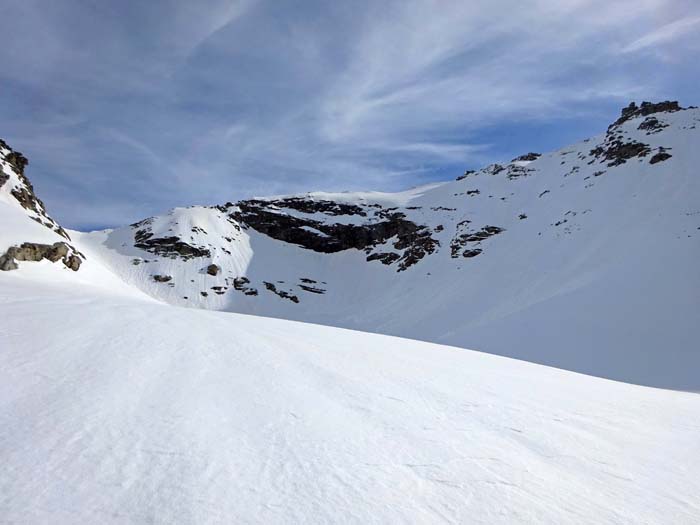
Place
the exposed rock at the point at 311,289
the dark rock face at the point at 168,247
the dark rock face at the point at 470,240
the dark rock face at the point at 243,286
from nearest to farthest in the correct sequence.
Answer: the dark rock face at the point at 470,240
the dark rock face at the point at 243,286
the dark rock face at the point at 168,247
the exposed rock at the point at 311,289

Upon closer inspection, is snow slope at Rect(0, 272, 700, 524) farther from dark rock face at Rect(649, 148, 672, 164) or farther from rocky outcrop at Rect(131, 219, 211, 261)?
rocky outcrop at Rect(131, 219, 211, 261)

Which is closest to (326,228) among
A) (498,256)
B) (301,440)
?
(498,256)

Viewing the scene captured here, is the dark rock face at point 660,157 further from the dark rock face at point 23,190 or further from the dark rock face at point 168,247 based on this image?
the dark rock face at point 168,247

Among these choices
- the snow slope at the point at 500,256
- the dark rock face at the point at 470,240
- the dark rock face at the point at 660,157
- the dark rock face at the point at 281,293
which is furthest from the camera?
the dark rock face at the point at 281,293

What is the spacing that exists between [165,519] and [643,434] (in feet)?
14.8

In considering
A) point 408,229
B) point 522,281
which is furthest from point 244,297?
point 522,281

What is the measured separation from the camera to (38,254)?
17.5 m

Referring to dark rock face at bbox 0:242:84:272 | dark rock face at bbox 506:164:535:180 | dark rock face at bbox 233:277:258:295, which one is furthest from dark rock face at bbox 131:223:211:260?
dark rock face at bbox 506:164:535:180

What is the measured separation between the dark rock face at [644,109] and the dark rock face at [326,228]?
121 feet

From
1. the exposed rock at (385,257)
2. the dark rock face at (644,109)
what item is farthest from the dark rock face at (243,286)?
the dark rock face at (644,109)

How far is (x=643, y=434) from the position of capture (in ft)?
14.0

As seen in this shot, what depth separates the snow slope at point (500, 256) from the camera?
71.4 ft

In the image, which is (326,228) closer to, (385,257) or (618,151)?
(385,257)

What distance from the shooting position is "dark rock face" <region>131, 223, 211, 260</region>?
59.9m
